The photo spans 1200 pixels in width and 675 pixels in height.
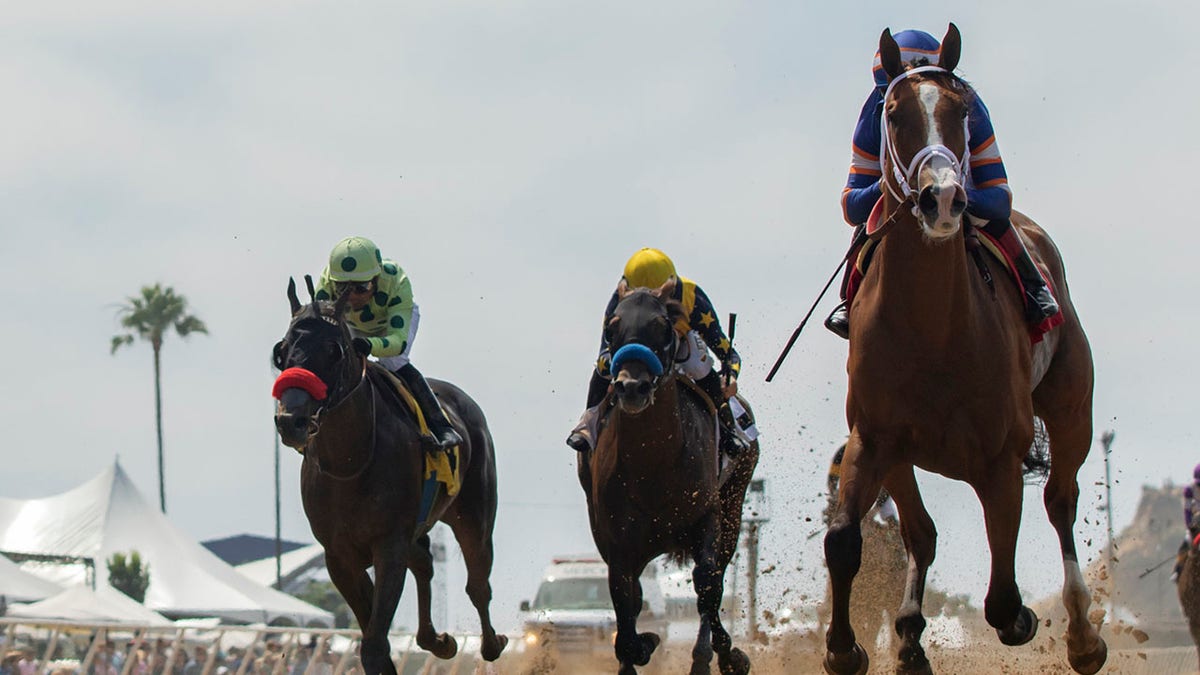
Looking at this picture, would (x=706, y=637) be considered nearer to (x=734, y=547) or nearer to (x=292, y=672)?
(x=734, y=547)

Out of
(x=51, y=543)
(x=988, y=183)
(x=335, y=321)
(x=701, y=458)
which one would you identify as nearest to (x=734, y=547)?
(x=701, y=458)

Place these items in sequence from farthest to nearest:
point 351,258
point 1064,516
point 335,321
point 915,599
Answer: point 351,258, point 335,321, point 1064,516, point 915,599

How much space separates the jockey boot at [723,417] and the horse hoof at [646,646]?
1430 millimetres

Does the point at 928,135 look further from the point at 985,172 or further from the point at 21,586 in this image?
the point at 21,586

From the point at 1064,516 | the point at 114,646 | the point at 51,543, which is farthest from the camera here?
the point at 51,543

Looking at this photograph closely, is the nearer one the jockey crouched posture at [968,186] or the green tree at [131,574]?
the jockey crouched posture at [968,186]

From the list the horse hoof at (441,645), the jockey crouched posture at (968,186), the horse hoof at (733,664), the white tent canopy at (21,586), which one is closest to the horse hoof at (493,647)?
the horse hoof at (441,645)

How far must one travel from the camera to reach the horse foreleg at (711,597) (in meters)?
10.2

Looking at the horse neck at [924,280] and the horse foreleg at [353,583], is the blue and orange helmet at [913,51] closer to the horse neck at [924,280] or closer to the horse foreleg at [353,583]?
the horse neck at [924,280]

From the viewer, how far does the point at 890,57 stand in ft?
23.6

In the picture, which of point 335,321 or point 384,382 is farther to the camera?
point 384,382

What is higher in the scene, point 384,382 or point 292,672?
point 384,382

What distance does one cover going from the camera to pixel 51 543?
1534 inches

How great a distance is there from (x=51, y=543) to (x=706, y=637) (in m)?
32.1
